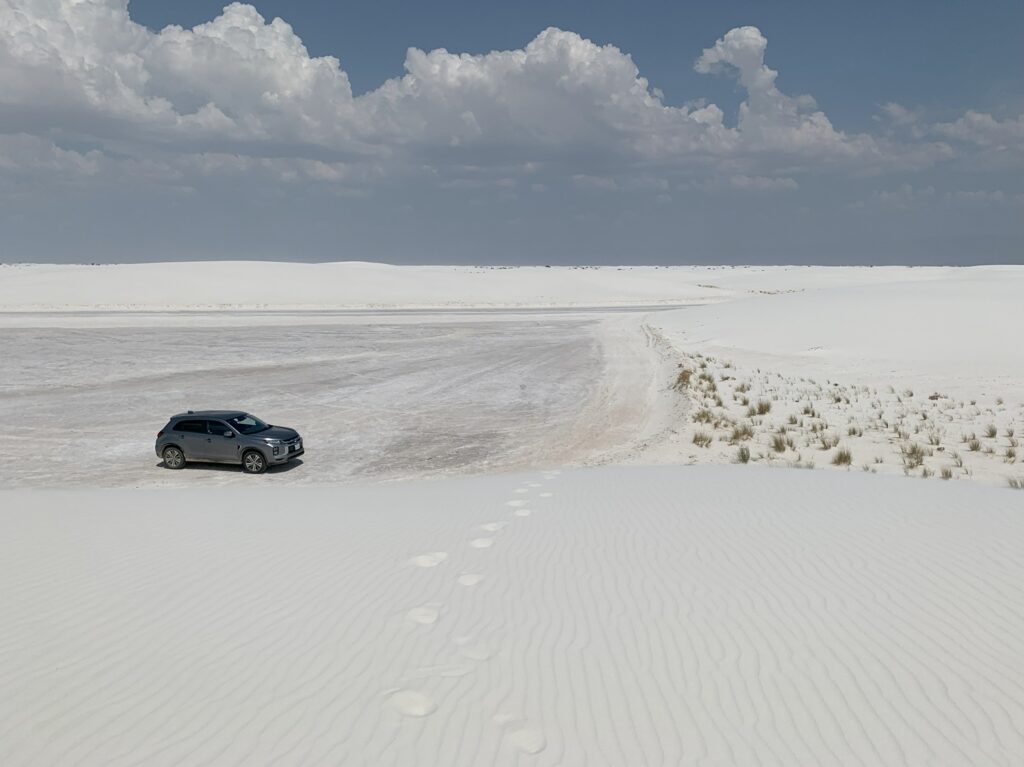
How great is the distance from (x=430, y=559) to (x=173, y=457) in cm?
1141

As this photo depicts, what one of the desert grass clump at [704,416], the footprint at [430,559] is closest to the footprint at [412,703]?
the footprint at [430,559]

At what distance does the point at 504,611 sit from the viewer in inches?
291

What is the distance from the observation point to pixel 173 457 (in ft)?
59.4

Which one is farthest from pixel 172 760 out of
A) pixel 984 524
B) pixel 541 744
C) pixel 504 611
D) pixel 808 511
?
pixel 984 524

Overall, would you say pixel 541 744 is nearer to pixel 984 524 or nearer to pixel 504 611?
pixel 504 611

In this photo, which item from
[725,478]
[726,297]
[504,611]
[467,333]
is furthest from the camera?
[726,297]

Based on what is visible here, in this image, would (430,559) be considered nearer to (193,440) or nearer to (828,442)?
(193,440)

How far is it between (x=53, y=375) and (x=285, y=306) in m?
49.4

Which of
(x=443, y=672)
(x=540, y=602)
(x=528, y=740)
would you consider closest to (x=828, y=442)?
(x=540, y=602)

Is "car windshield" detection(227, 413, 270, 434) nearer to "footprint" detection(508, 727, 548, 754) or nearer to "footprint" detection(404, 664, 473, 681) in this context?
"footprint" detection(404, 664, 473, 681)

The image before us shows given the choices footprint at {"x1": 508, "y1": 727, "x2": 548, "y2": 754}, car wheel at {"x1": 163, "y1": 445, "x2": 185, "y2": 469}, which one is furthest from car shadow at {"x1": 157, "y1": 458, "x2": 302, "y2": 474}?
footprint at {"x1": 508, "y1": 727, "x2": 548, "y2": 754}

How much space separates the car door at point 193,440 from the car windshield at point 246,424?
70 cm

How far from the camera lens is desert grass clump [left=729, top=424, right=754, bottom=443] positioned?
19.5 m

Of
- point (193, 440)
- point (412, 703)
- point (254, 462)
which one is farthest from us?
point (193, 440)
